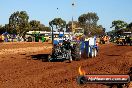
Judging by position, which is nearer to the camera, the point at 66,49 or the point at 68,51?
the point at 68,51

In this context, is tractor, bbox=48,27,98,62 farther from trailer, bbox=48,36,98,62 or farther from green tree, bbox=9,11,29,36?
green tree, bbox=9,11,29,36

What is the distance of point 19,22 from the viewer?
103 metres

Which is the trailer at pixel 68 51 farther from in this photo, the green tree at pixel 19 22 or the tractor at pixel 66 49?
the green tree at pixel 19 22

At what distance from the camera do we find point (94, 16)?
130875 mm

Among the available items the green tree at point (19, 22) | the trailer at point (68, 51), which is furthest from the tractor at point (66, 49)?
the green tree at point (19, 22)

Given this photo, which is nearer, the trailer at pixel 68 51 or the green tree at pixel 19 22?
the trailer at pixel 68 51

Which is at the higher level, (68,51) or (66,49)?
(66,49)

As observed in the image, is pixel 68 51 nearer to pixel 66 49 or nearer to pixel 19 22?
pixel 66 49

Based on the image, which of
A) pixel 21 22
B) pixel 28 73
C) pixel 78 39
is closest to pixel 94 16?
pixel 21 22

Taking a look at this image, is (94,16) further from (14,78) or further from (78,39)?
(14,78)

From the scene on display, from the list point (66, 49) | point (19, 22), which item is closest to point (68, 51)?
point (66, 49)

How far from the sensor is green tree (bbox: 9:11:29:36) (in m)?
98.6

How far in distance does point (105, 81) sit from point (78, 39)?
18.2 meters

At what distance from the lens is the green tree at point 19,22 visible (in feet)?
324
